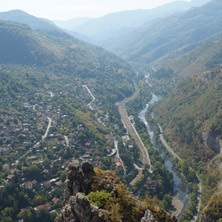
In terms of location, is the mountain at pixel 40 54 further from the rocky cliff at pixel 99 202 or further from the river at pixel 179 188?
the rocky cliff at pixel 99 202

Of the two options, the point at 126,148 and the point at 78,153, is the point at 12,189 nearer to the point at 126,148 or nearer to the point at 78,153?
the point at 78,153

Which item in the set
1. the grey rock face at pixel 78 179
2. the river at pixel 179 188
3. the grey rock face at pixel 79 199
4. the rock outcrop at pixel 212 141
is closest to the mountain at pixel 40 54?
the river at pixel 179 188

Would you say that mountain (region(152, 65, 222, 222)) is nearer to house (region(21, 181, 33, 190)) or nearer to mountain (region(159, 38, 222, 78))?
mountain (region(159, 38, 222, 78))

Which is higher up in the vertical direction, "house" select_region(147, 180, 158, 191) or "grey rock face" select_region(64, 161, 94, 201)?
"grey rock face" select_region(64, 161, 94, 201)

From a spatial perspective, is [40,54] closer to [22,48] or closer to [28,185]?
[22,48]

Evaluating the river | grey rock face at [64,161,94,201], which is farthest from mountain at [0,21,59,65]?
grey rock face at [64,161,94,201]

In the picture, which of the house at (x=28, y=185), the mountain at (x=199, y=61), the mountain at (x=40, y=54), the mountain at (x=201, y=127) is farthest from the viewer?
the mountain at (x=40, y=54)

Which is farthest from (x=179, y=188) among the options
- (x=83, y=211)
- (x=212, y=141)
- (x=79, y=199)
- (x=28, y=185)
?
(x=79, y=199)

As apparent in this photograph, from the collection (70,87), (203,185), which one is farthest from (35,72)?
(203,185)
